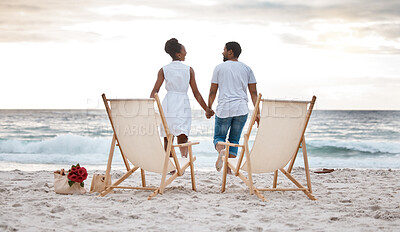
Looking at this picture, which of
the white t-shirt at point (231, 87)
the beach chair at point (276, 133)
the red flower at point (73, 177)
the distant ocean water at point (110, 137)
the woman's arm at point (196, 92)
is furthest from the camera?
the distant ocean water at point (110, 137)

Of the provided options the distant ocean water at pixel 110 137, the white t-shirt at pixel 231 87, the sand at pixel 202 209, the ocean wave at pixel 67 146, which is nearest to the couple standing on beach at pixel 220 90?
the white t-shirt at pixel 231 87

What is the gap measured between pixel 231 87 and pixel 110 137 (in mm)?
14754

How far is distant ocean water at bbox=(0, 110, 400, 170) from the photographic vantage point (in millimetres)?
10992

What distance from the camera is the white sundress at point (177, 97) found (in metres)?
5.55

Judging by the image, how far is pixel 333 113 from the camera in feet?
105

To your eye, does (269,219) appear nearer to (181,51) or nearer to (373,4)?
(181,51)

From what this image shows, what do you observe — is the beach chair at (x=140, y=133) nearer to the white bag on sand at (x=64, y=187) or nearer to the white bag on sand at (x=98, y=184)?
the white bag on sand at (x=98, y=184)

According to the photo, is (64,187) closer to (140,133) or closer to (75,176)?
(75,176)

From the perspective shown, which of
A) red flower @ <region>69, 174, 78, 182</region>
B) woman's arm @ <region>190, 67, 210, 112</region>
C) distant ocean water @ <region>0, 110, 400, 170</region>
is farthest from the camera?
distant ocean water @ <region>0, 110, 400, 170</region>

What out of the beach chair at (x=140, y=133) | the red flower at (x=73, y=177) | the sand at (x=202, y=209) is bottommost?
the sand at (x=202, y=209)

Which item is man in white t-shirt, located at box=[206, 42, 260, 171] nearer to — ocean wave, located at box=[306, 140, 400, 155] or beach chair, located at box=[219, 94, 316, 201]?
beach chair, located at box=[219, 94, 316, 201]

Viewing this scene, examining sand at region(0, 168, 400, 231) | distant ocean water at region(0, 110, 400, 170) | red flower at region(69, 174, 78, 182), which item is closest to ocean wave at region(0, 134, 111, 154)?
distant ocean water at region(0, 110, 400, 170)

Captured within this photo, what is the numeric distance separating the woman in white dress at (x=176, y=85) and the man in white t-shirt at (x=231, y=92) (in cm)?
33

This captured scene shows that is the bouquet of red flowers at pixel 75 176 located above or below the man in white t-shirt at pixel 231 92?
below
